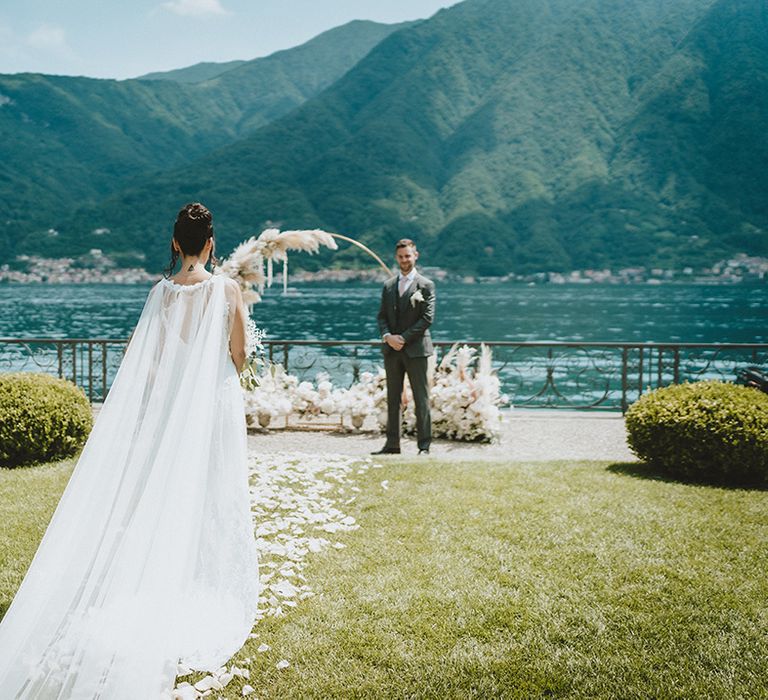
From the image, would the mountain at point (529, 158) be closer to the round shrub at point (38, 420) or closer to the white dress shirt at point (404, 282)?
the white dress shirt at point (404, 282)

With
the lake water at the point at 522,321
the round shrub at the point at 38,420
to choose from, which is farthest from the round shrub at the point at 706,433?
the lake water at the point at 522,321

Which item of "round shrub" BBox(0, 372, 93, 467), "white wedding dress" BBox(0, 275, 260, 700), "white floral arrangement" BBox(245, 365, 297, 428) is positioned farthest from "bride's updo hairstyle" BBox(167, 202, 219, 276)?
"white floral arrangement" BBox(245, 365, 297, 428)

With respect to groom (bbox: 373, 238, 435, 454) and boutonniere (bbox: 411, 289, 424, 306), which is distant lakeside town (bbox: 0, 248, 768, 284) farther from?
boutonniere (bbox: 411, 289, 424, 306)

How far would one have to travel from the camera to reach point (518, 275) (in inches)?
4304

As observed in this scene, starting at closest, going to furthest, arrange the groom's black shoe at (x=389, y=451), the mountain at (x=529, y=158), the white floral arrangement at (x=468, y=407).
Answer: the groom's black shoe at (x=389, y=451) → the white floral arrangement at (x=468, y=407) → the mountain at (x=529, y=158)

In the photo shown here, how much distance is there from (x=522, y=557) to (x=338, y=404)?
6.64 metres

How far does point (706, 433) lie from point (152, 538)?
19.9 feet

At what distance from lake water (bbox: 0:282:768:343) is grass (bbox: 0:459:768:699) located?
50.1 m

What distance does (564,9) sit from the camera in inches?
6708

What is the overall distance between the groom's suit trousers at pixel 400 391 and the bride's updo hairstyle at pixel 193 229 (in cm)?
572

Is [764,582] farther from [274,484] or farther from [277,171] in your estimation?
[277,171]

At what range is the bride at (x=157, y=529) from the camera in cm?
330

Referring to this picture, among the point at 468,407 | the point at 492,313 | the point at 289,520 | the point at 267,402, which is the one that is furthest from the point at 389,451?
the point at 492,313

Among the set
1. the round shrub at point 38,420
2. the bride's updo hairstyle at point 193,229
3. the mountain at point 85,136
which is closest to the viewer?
the bride's updo hairstyle at point 193,229
